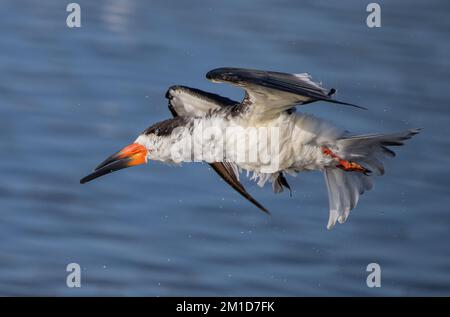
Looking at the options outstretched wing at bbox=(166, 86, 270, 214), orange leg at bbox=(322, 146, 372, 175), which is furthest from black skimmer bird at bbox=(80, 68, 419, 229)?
outstretched wing at bbox=(166, 86, 270, 214)

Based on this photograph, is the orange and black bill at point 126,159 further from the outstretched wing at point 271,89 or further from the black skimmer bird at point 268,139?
the outstretched wing at point 271,89

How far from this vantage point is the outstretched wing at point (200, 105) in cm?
820

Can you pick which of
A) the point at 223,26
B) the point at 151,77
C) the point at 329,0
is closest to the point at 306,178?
the point at 151,77

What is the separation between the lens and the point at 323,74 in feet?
41.8

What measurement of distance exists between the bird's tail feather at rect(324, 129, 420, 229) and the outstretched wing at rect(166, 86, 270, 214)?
485 mm

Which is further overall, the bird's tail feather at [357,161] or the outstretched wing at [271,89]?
the bird's tail feather at [357,161]

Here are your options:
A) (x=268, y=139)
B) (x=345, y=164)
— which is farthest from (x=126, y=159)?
(x=345, y=164)

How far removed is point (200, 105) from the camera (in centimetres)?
828

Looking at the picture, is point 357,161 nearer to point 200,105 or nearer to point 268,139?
point 268,139

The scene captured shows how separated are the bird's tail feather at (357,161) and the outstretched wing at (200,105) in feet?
1.59

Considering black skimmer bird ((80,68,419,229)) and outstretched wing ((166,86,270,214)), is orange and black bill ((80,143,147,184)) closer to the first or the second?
black skimmer bird ((80,68,419,229))

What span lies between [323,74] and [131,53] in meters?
2.01

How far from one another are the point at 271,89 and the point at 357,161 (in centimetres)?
86

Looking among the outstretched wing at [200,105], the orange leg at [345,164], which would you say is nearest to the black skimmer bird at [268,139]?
the orange leg at [345,164]
